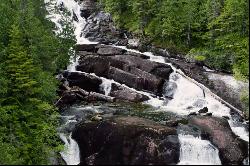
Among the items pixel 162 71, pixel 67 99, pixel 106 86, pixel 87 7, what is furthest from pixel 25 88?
pixel 87 7

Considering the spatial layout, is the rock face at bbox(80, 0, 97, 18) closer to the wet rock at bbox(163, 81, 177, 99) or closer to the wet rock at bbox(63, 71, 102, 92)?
the wet rock at bbox(63, 71, 102, 92)

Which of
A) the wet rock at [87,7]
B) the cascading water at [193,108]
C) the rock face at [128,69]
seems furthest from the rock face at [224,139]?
the wet rock at [87,7]

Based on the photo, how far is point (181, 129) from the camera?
36.9m

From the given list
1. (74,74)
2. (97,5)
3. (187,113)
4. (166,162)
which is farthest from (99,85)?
(97,5)

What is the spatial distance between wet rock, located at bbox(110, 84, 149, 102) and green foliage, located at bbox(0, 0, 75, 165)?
23.9 feet

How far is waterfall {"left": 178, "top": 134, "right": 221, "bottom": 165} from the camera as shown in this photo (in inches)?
1324

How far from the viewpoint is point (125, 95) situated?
4731 cm

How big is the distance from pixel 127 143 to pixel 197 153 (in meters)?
5.58

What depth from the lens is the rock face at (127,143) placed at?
32.2m

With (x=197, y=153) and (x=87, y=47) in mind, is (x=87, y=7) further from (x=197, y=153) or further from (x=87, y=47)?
(x=197, y=153)

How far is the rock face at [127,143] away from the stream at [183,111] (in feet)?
2.69

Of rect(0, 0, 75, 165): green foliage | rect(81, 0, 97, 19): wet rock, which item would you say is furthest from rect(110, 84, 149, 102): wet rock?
rect(81, 0, 97, 19): wet rock

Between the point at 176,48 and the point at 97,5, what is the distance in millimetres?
25018

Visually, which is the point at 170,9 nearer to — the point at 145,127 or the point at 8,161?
the point at 145,127
